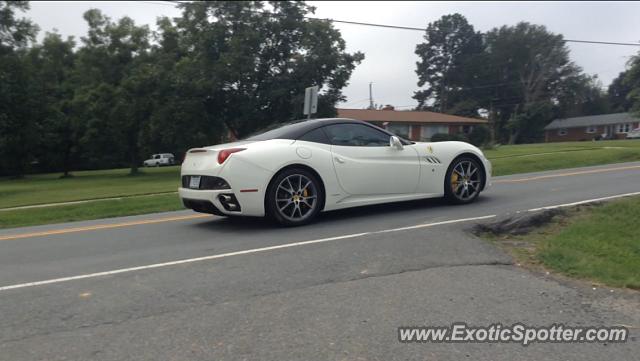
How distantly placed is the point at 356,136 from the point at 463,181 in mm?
1920

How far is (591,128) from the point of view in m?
76.4

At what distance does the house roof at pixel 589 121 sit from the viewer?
72325 millimetres

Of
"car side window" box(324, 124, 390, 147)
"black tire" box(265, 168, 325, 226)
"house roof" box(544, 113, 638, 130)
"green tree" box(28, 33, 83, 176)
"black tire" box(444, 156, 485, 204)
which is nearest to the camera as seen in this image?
"black tire" box(265, 168, 325, 226)

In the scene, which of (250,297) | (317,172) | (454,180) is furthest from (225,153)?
(454,180)

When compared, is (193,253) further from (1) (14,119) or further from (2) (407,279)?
(1) (14,119)

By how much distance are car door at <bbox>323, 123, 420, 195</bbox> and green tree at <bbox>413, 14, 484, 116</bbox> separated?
82211 millimetres

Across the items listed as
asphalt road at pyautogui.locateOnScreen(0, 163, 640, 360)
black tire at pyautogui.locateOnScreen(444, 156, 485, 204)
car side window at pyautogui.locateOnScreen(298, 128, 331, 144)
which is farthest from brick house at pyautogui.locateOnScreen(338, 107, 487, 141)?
asphalt road at pyautogui.locateOnScreen(0, 163, 640, 360)

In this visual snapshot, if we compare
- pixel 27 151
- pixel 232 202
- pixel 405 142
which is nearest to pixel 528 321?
pixel 232 202

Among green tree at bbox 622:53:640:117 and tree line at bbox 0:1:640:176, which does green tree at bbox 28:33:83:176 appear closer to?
tree line at bbox 0:1:640:176

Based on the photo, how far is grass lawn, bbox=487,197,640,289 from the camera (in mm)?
4834

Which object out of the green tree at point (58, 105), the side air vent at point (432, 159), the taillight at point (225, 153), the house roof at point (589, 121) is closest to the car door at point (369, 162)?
the side air vent at point (432, 159)

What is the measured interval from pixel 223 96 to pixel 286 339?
33.9 metres

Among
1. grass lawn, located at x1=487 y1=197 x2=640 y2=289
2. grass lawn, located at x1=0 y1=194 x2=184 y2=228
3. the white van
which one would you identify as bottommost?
the white van

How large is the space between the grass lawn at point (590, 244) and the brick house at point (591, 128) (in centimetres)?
6999
